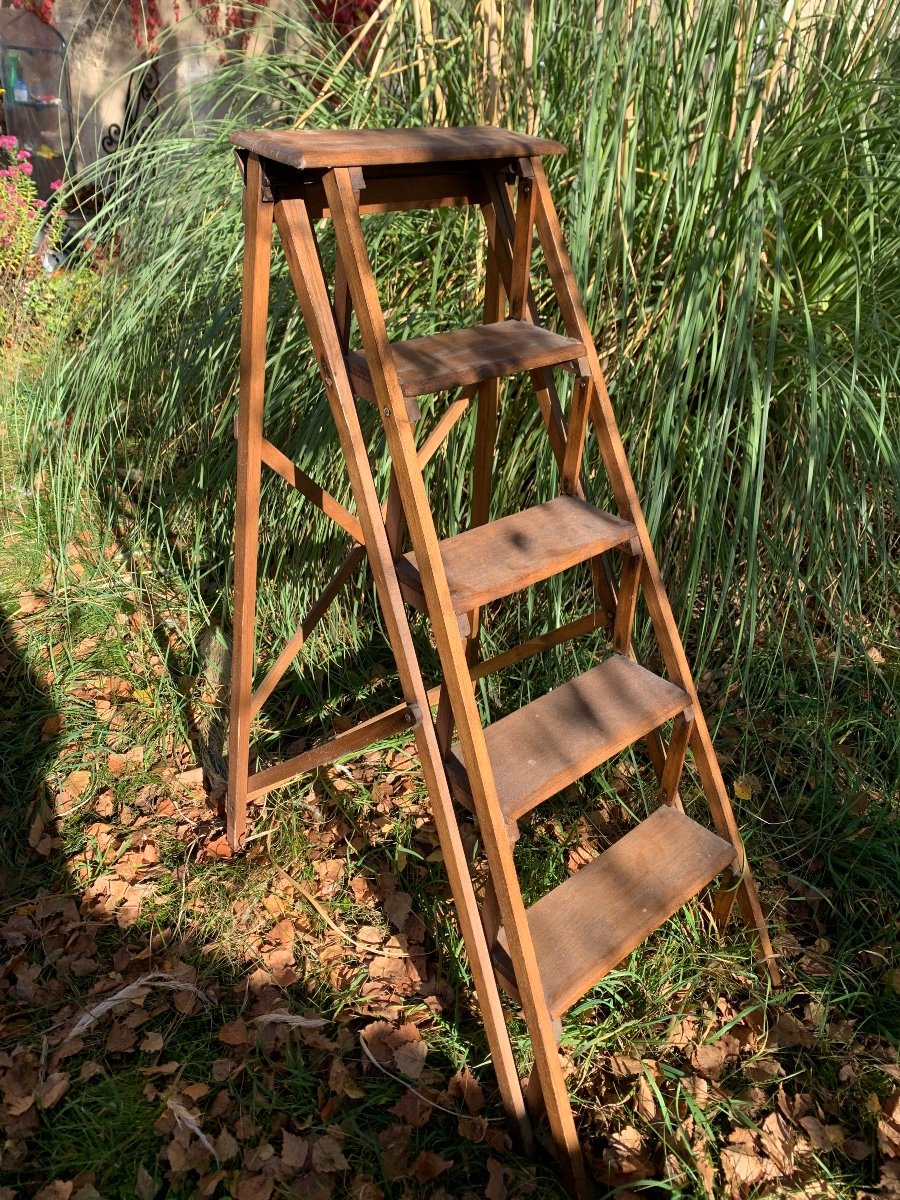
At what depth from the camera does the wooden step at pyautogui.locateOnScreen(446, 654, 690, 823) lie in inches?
61.9

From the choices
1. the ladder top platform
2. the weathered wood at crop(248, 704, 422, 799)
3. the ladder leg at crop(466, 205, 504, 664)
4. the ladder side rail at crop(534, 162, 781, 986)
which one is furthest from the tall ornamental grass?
the weathered wood at crop(248, 704, 422, 799)

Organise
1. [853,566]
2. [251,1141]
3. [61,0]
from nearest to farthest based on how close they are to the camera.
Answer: [251,1141]
[853,566]
[61,0]

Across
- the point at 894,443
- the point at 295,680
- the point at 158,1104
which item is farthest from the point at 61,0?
the point at 158,1104

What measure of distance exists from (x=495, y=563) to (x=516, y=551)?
7 cm

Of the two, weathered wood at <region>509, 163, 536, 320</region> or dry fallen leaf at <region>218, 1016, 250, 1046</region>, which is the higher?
weathered wood at <region>509, 163, 536, 320</region>

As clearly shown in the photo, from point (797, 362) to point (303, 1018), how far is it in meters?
2.03

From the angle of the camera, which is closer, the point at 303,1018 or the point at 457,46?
the point at 303,1018

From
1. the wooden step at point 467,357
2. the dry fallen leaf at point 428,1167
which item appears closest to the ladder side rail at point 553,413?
the wooden step at point 467,357

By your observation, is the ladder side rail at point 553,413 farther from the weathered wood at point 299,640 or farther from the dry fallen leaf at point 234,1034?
the dry fallen leaf at point 234,1034

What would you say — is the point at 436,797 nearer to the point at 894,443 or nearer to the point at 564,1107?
the point at 564,1107

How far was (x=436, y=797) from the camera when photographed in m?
1.55

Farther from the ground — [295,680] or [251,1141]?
[295,680]

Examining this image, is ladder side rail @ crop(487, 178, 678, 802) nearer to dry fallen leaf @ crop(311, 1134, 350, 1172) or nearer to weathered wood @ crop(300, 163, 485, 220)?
weathered wood @ crop(300, 163, 485, 220)

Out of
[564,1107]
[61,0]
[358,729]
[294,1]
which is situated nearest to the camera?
[564,1107]
